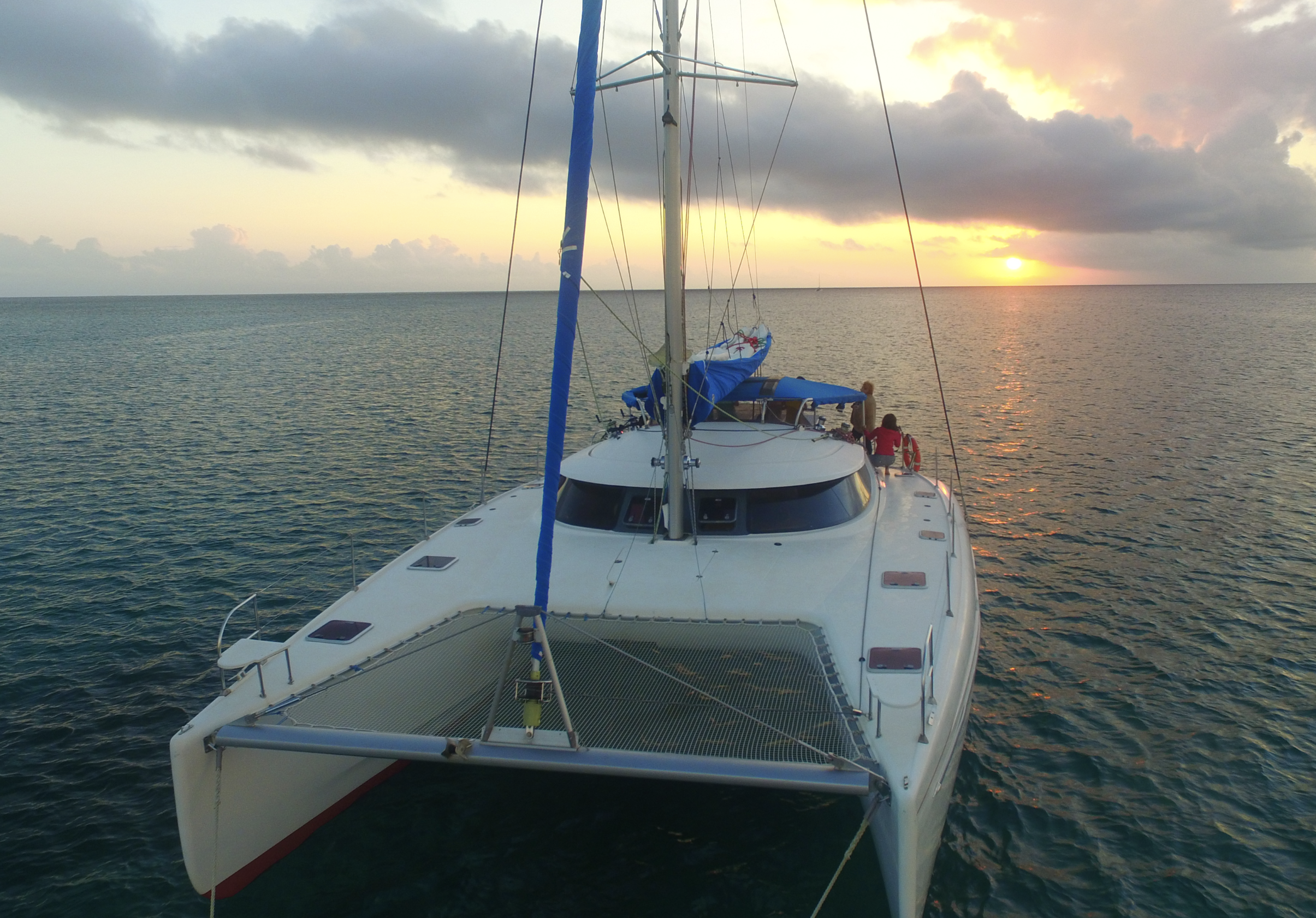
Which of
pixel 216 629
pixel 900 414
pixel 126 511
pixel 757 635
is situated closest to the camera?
pixel 757 635

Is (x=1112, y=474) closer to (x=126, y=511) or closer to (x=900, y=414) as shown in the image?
(x=900, y=414)

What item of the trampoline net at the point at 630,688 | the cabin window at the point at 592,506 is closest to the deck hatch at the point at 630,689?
the trampoline net at the point at 630,688

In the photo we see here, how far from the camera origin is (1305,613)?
12273 millimetres

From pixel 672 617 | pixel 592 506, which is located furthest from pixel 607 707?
pixel 592 506

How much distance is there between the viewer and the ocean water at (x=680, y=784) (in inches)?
273

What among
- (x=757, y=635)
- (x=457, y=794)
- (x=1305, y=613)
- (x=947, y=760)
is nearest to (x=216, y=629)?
(x=457, y=794)

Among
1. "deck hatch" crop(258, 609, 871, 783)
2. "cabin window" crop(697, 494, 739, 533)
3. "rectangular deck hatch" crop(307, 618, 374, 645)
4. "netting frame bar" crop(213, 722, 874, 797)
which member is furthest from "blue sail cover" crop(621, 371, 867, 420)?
"netting frame bar" crop(213, 722, 874, 797)

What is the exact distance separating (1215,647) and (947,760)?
8.02 meters

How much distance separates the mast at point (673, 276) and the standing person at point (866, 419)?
5.81 m

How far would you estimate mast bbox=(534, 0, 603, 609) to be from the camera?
5496 millimetres

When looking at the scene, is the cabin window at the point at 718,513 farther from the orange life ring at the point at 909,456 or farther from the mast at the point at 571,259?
the orange life ring at the point at 909,456

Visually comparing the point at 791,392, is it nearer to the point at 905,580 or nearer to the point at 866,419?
the point at 866,419

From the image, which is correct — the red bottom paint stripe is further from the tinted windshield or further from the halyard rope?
the tinted windshield

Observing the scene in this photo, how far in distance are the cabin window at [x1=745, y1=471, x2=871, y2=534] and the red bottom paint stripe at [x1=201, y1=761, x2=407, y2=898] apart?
5.08 m
